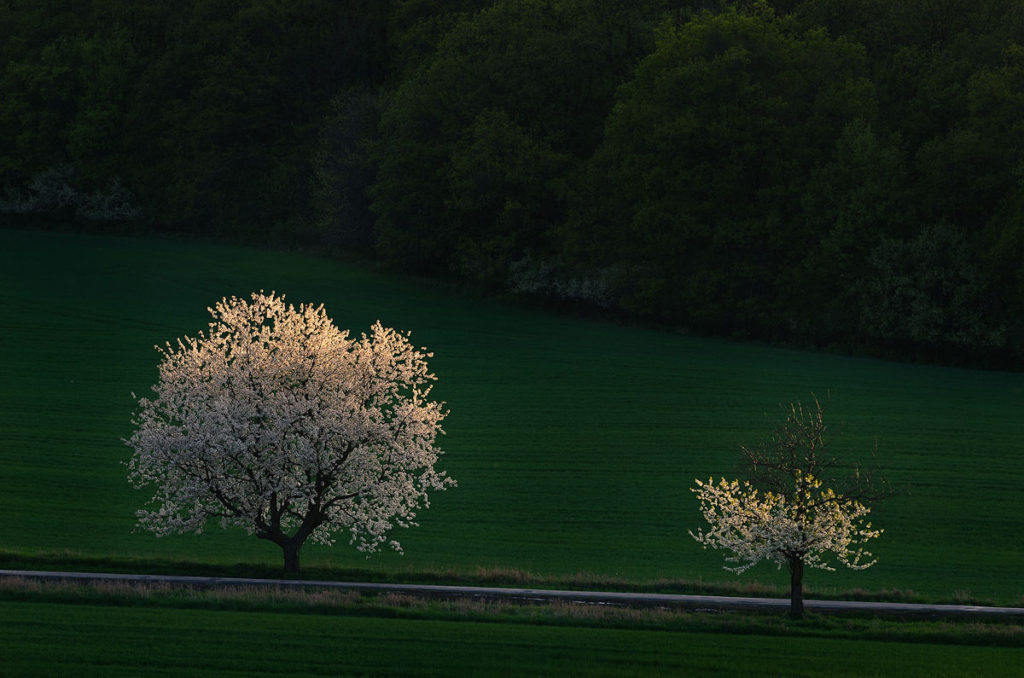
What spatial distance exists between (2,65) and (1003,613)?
102606 mm

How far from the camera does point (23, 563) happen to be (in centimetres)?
3334

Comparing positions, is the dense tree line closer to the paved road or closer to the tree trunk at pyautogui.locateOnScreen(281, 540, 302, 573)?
the paved road

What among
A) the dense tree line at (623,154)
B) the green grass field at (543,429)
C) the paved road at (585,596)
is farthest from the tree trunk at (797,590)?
the dense tree line at (623,154)

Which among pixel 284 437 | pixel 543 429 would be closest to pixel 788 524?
pixel 284 437

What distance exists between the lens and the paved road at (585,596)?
100ft

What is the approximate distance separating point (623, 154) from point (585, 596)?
51.5m

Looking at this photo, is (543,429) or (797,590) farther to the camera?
(543,429)

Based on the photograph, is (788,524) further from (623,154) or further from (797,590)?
(623,154)

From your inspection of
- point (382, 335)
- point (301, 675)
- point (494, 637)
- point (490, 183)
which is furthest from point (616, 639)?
point (490, 183)

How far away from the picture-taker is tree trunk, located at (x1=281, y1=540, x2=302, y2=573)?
33.6 m

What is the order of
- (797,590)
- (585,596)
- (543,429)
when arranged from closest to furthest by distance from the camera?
1. (797,590)
2. (585,596)
3. (543,429)

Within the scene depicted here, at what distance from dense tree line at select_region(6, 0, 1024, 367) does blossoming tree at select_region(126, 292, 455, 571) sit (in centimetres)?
4269

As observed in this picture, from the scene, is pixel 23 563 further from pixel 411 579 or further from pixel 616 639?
pixel 616 639

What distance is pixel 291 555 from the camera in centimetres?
3369
